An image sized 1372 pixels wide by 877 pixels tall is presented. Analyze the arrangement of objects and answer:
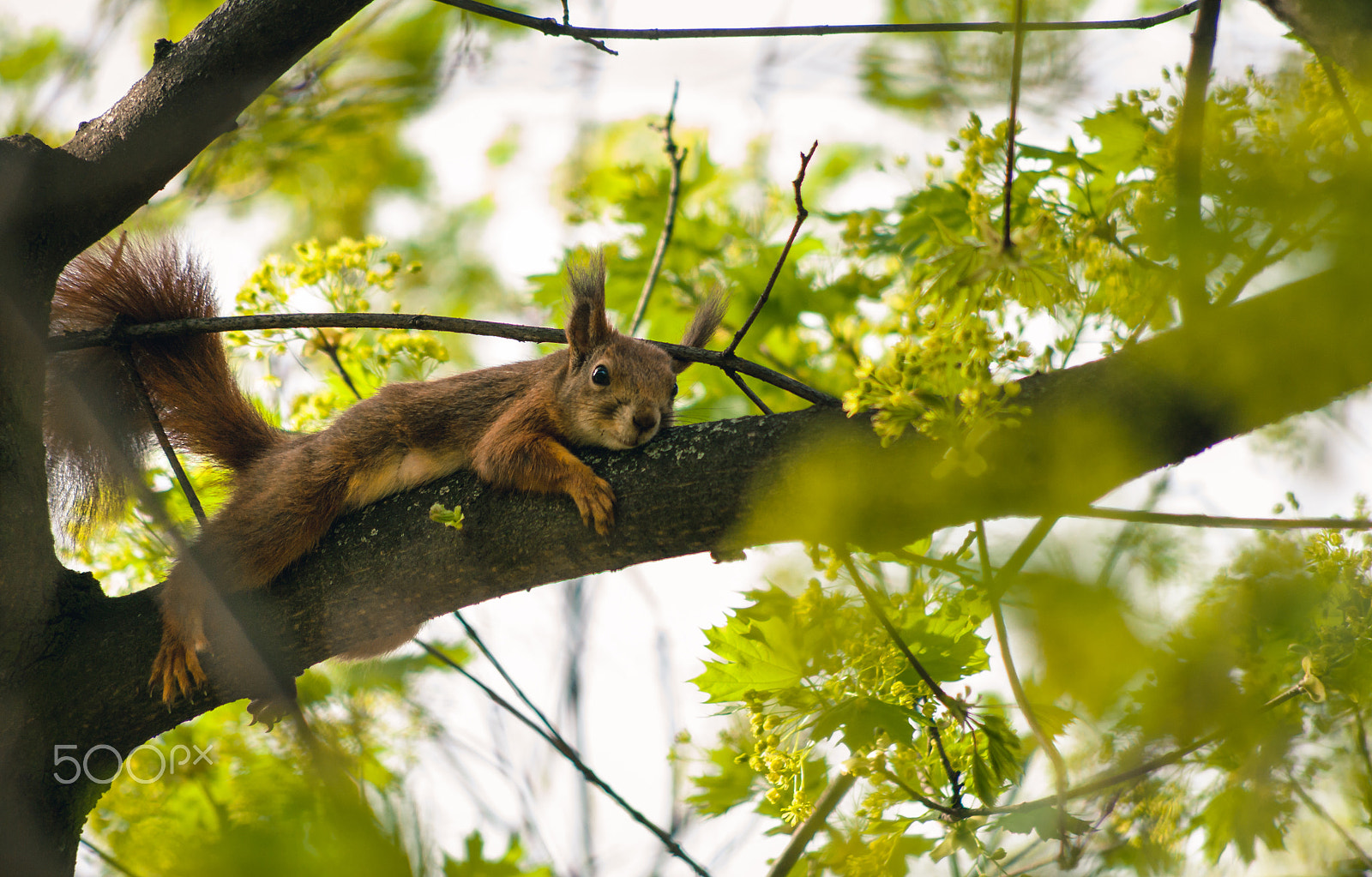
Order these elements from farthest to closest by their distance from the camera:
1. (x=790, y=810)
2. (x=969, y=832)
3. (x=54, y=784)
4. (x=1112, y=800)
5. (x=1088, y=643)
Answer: (x=54, y=784)
(x=790, y=810)
(x=969, y=832)
(x=1112, y=800)
(x=1088, y=643)

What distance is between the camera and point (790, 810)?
184 centimetres

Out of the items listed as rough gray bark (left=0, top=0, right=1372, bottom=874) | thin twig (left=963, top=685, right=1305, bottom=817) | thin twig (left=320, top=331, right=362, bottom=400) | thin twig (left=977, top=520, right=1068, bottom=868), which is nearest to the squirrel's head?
rough gray bark (left=0, top=0, right=1372, bottom=874)

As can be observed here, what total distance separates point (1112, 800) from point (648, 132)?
523 cm

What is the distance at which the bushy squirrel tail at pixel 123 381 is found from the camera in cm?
303

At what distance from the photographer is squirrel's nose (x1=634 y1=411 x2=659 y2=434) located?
2.93 m

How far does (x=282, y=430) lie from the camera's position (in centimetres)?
365

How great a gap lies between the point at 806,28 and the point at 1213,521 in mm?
1267

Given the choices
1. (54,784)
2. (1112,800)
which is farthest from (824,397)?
(54,784)

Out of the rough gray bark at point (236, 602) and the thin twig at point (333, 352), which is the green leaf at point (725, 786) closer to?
the rough gray bark at point (236, 602)

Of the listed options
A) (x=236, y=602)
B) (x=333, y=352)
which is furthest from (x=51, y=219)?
(x=236, y=602)

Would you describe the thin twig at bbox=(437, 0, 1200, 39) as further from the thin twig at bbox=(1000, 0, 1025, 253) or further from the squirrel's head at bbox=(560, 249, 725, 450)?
the squirrel's head at bbox=(560, 249, 725, 450)

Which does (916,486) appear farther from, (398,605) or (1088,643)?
(398,605)

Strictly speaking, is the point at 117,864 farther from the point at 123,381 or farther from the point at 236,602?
the point at 123,381

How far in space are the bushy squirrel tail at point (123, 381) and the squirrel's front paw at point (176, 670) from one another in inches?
33.0
